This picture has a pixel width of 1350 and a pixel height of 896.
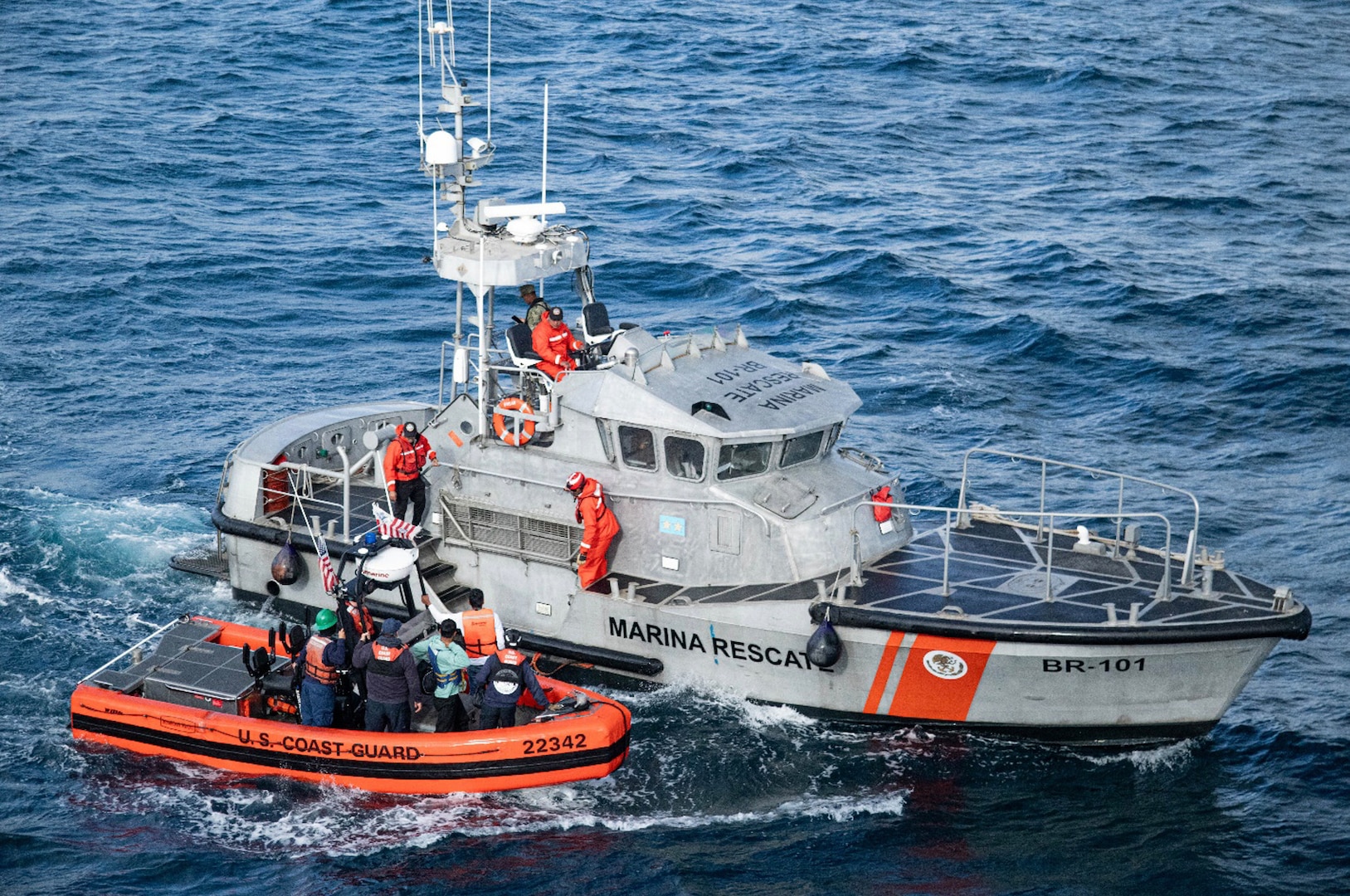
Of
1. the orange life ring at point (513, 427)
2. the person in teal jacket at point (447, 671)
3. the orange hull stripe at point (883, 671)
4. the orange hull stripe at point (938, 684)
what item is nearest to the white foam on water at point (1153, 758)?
the orange hull stripe at point (938, 684)

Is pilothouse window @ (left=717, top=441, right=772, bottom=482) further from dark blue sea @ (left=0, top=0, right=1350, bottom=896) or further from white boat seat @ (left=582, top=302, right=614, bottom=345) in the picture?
white boat seat @ (left=582, top=302, right=614, bottom=345)

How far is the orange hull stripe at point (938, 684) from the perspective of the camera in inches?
545

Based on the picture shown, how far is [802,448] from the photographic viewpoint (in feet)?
49.7

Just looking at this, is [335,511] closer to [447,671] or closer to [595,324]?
[595,324]

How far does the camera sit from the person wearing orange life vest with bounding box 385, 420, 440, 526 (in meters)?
15.7

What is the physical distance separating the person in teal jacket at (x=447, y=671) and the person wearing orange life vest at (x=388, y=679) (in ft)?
0.67

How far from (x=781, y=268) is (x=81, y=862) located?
16.8 metres

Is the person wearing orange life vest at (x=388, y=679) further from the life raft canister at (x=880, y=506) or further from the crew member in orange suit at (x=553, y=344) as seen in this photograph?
the life raft canister at (x=880, y=506)

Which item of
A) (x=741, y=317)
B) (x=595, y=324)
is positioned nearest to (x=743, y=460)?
(x=595, y=324)

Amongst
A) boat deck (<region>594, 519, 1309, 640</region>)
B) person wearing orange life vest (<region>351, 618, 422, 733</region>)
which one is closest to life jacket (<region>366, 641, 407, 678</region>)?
person wearing orange life vest (<region>351, 618, 422, 733</region>)

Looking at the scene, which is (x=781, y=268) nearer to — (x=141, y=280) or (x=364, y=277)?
(x=364, y=277)

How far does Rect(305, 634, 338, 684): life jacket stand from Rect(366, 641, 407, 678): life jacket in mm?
446

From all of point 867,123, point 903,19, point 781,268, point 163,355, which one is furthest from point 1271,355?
point 903,19

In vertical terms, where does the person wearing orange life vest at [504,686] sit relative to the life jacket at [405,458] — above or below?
below
